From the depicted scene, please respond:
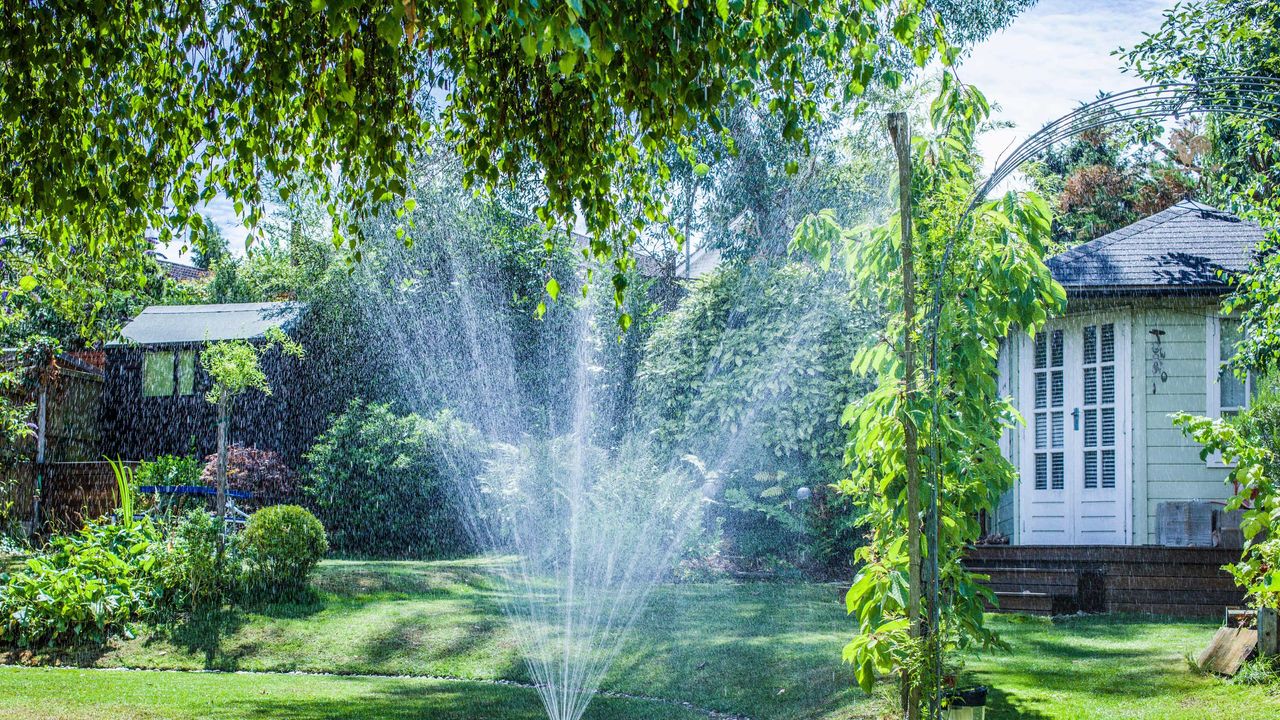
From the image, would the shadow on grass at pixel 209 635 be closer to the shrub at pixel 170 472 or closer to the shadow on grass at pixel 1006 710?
the shadow on grass at pixel 1006 710

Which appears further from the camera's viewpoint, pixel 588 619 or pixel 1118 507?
pixel 1118 507

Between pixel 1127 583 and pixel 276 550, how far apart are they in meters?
7.99

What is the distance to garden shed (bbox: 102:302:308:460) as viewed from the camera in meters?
19.4

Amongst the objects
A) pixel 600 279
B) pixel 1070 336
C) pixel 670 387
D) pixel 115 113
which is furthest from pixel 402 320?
pixel 115 113

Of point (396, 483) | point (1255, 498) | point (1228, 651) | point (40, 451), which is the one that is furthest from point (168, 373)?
point (1255, 498)

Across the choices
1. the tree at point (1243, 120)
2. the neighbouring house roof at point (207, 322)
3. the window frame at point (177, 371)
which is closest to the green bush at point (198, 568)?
the tree at point (1243, 120)

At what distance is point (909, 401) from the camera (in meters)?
5.03

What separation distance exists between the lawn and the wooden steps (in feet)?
1.77

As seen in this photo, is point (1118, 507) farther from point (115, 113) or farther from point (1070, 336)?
point (115, 113)

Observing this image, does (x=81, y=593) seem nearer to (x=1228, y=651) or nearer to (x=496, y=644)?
(x=496, y=644)

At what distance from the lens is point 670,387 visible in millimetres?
14859

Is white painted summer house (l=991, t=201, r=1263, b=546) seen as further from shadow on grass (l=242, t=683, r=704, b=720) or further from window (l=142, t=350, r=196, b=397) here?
window (l=142, t=350, r=196, b=397)

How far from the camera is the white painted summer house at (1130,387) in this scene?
1096 centimetres

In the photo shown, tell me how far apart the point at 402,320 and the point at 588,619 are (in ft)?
34.5
